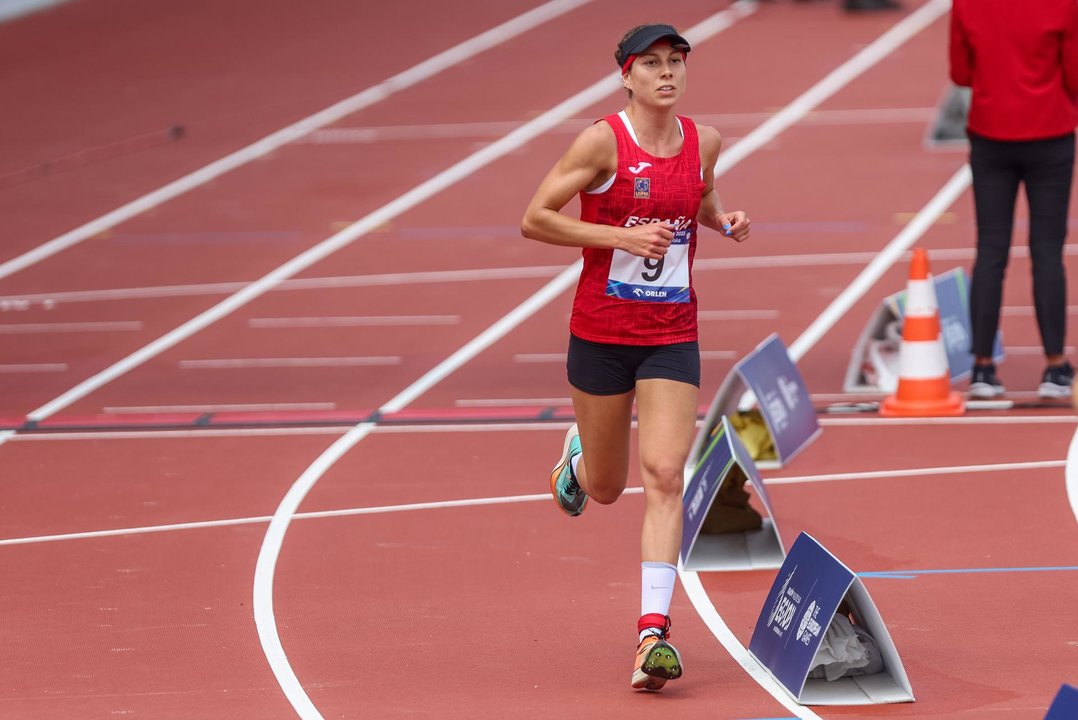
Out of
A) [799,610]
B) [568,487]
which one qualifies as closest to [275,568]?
[568,487]

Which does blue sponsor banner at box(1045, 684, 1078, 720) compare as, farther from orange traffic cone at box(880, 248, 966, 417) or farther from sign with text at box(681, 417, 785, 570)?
orange traffic cone at box(880, 248, 966, 417)

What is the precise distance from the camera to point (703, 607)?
7609 millimetres

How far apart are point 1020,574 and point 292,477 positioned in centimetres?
406

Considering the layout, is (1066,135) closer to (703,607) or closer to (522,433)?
(522,433)

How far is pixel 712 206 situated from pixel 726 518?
1800mm

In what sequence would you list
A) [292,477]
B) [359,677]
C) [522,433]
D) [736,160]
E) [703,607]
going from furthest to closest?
[736,160], [522,433], [292,477], [703,607], [359,677]

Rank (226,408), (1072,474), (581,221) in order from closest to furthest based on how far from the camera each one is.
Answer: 1. (581,221)
2. (1072,474)
3. (226,408)

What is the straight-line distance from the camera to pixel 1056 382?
1092 centimetres

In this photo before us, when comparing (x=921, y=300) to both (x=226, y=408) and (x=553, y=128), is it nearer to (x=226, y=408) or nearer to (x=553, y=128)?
(x=226, y=408)

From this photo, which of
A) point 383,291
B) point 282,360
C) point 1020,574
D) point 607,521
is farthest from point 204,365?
point 1020,574

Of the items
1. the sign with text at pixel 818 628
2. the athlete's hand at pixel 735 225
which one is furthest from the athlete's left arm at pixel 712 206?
the sign with text at pixel 818 628

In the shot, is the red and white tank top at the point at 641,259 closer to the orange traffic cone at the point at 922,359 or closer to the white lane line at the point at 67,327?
the orange traffic cone at the point at 922,359

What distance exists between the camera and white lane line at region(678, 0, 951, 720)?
6.71 metres

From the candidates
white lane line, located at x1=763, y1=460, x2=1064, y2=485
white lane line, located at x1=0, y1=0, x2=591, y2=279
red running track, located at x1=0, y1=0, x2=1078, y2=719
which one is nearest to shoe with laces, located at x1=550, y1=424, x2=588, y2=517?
red running track, located at x1=0, y1=0, x2=1078, y2=719
